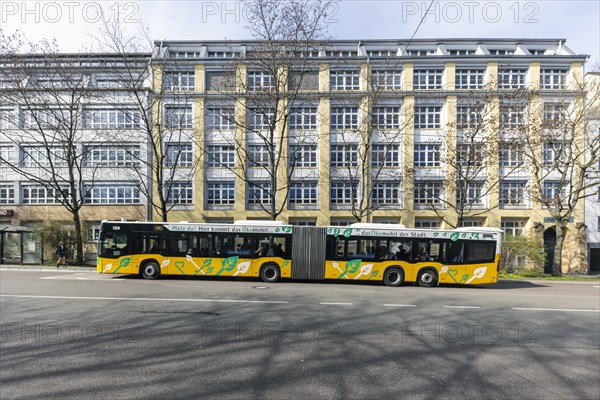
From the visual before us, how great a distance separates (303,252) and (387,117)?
18.9 metres

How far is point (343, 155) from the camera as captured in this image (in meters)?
27.7

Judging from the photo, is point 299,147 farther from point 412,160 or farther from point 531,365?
point 531,365

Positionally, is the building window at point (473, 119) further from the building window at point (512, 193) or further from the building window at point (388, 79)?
the building window at point (512, 193)

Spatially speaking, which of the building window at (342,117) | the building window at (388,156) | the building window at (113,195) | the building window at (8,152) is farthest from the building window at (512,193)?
the building window at (8,152)

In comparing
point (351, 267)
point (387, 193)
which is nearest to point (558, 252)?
point (387, 193)

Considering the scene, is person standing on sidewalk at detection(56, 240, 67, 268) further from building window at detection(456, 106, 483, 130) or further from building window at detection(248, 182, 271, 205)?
building window at detection(456, 106, 483, 130)

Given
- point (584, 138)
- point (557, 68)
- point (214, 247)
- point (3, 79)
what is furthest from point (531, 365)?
point (557, 68)

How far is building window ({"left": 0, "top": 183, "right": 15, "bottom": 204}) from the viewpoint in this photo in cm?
2797

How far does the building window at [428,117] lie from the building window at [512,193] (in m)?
7.72

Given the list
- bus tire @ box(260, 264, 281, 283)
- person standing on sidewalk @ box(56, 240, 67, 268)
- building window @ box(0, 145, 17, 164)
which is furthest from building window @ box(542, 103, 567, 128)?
building window @ box(0, 145, 17, 164)

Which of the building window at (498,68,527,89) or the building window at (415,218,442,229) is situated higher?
the building window at (498,68,527,89)

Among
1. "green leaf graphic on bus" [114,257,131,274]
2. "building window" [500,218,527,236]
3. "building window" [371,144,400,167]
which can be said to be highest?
"building window" [371,144,400,167]

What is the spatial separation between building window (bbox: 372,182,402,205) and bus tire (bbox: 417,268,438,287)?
14546mm

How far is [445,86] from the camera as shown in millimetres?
27875
